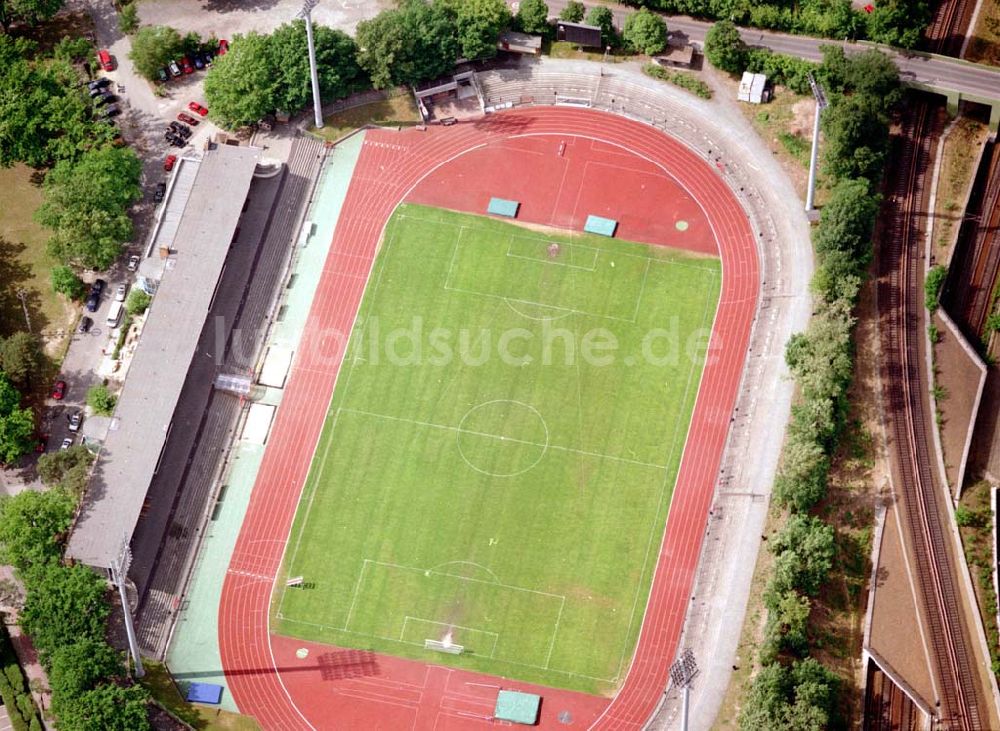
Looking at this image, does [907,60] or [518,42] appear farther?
[518,42]

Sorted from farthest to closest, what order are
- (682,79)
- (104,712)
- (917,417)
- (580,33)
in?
1. (580,33)
2. (682,79)
3. (917,417)
4. (104,712)

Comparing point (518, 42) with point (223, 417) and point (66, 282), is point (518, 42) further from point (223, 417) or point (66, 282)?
point (66, 282)

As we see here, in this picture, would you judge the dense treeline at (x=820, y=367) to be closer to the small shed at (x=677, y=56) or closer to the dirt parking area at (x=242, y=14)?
the small shed at (x=677, y=56)

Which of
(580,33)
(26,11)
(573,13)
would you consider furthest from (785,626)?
(26,11)

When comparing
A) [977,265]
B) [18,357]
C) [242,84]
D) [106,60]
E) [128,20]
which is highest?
[128,20]

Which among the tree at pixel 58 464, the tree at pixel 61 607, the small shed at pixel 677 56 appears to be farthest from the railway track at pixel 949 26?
the tree at pixel 61 607

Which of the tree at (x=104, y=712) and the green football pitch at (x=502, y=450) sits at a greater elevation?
the green football pitch at (x=502, y=450)

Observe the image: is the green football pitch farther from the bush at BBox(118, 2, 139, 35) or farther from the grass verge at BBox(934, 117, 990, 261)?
the bush at BBox(118, 2, 139, 35)
